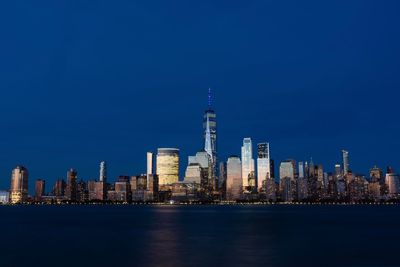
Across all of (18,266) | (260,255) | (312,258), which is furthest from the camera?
(260,255)

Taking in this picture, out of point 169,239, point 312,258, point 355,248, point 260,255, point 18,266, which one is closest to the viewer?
point 18,266

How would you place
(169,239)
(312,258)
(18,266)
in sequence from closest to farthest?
1. (18,266)
2. (312,258)
3. (169,239)

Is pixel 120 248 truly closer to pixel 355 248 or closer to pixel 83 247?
pixel 83 247

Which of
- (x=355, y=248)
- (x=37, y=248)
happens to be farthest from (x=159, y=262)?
(x=355, y=248)

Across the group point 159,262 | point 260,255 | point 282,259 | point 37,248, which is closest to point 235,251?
point 260,255

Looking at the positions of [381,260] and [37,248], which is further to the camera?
[37,248]

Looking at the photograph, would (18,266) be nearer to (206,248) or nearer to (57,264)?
(57,264)

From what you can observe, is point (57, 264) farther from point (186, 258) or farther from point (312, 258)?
point (312, 258)

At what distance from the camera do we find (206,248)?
65.4m

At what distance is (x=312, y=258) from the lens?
53781mm

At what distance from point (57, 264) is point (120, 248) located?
52.1 feet

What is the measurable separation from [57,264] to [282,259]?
24.5 metres

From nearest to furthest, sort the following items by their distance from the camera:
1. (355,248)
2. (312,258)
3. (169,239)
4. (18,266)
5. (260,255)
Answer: (18,266) → (312,258) → (260,255) → (355,248) → (169,239)

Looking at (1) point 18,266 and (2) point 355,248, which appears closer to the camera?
(1) point 18,266
